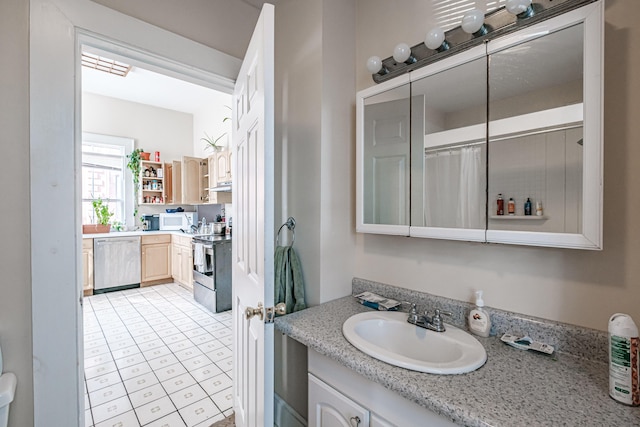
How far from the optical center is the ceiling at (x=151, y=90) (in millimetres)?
3934

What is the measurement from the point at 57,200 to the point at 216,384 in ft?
5.47

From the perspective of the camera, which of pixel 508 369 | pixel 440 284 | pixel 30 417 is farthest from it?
pixel 440 284

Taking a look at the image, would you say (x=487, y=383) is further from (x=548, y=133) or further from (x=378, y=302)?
(x=548, y=133)

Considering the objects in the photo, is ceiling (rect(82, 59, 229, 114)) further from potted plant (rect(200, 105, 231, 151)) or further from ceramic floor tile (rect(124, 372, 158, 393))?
ceramic floor tile (rect(124, 372, 158, 393))

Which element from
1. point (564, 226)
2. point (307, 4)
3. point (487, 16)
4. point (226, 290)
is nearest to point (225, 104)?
point (226, 290)

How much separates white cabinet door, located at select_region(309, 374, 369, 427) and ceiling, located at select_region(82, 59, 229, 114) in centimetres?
386

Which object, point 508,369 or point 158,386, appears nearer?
point 508,369

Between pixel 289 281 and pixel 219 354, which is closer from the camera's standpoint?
pixel 289 281

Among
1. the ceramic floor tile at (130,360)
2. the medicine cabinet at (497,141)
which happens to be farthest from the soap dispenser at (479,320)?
the ceramic floor tile at (130,360)

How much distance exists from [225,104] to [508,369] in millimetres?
4935

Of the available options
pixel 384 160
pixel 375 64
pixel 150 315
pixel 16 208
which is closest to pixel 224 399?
pixel 16 208

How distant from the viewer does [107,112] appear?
15.6 feet

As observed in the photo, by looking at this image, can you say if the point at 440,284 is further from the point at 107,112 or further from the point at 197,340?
the point at 107,112

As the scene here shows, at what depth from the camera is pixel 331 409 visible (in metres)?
1.08
